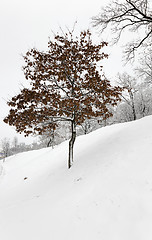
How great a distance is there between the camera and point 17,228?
3746 mm

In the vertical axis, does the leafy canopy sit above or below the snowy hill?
above

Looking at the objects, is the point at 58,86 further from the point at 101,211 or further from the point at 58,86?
the point at 101,211

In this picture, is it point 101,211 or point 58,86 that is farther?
point 58,86

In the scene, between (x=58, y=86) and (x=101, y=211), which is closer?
(x=101, y=211)

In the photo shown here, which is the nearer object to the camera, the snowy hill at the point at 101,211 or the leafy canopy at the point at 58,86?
the snowy hill at the point at 101,211

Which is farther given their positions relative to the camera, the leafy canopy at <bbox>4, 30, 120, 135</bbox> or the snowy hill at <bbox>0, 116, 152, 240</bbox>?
the leafy canopy at <bbox>4, 30, 120, 135</bbox>

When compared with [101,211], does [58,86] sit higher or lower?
higher

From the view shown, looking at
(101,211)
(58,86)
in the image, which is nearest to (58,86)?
(58,86)

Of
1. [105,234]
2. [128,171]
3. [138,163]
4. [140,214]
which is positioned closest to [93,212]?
[105,234]

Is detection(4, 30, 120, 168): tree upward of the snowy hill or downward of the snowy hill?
upward

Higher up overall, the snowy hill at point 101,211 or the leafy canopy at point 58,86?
the leafy canopy at point 58,86

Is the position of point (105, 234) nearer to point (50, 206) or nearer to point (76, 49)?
point (50, 206)

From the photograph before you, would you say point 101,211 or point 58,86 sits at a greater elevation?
point 58,86

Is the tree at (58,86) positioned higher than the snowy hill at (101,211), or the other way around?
the tree at (58,86)
